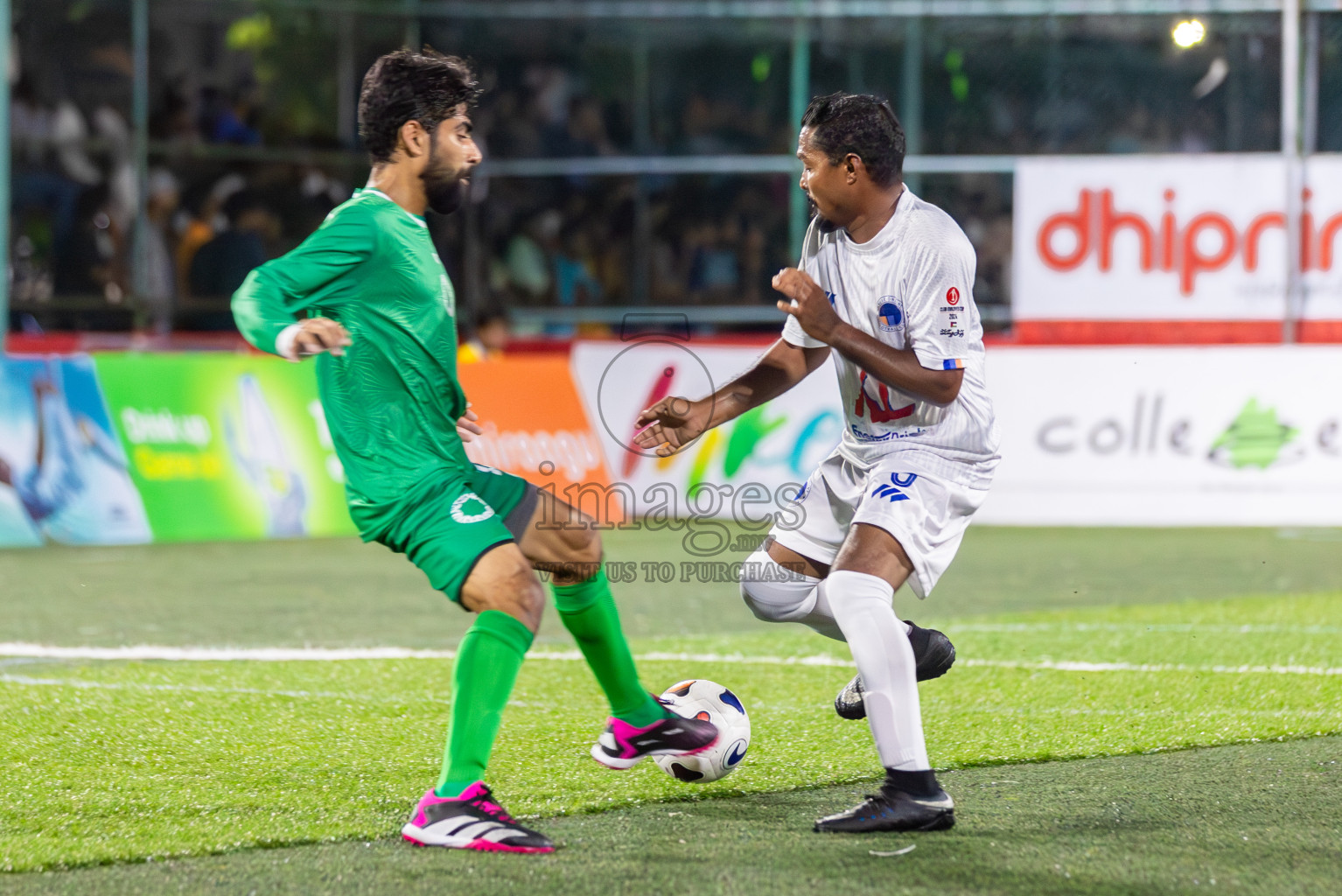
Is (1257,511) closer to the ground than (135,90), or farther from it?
closer to the ground

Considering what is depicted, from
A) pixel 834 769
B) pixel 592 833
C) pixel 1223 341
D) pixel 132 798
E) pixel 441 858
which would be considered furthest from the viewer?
pixel 1223 341

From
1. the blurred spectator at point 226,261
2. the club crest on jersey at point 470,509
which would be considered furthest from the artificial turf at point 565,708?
the blurred spectator at point 226,261

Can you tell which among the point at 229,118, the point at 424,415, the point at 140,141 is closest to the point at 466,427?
the point at 424,415

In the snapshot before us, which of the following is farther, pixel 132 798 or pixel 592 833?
pixel 132 798

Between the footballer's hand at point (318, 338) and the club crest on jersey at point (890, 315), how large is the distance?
4.76ft

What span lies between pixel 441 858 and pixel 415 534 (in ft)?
2.55

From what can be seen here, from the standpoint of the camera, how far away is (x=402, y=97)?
4.31 m

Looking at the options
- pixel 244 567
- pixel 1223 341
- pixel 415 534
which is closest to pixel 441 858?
pixel 415 534

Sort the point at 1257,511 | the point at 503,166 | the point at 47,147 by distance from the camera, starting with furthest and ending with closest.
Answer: the point at 503,166, the point at 47,147, the point at 1257,511

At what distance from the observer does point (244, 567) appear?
35.3 ft

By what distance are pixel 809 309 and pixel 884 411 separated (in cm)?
49

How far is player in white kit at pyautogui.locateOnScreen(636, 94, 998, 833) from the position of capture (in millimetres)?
4332

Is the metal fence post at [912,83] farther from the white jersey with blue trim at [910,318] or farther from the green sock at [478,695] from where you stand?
the green sock at [478,695]

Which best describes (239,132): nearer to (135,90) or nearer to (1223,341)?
(135,90)
